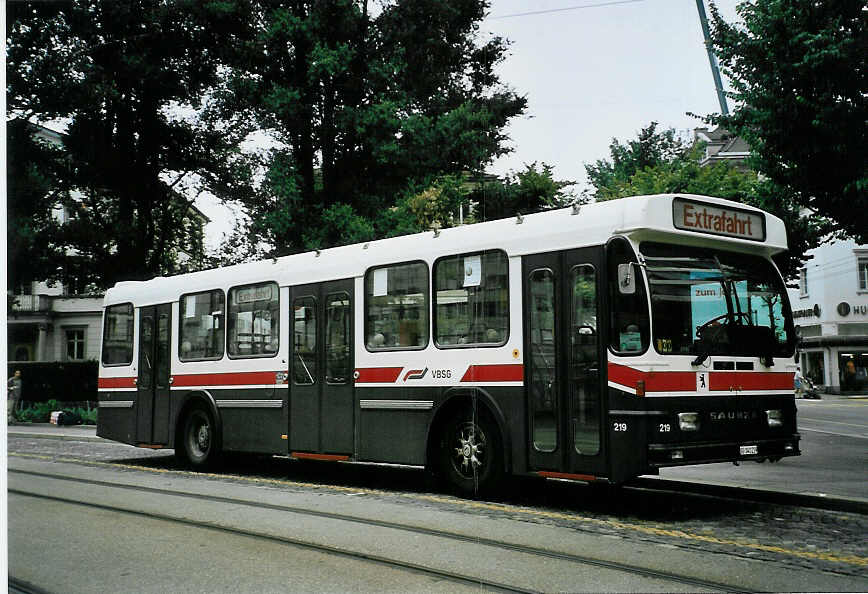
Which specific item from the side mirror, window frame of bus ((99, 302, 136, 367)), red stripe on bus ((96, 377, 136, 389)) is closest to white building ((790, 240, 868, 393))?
window frame of bus ((99, 302, 136, 367))

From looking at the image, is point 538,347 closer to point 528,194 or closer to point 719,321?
point 719,321

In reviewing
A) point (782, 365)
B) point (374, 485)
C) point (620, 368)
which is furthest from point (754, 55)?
point (374, 485)

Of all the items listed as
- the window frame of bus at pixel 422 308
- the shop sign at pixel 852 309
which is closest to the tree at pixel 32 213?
the window frame of bus at pixel 422 308

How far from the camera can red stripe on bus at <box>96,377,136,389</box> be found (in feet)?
52.7

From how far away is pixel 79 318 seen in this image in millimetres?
41000

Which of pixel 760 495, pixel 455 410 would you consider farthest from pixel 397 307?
pixel 760 495

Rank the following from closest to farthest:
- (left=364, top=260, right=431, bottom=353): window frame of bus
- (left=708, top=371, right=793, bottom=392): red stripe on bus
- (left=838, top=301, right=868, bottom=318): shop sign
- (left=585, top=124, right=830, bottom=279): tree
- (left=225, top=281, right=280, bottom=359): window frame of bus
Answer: (left=708, top=371, right=793, bottom=392): red stripe on bus, (left=364, top=260, right=431, bottom=353): window frame of bus, (left=225, top=281, right=280, bottom=359): window frame of bus, (left=585, top=124, right=830, bottom=279): tree, (left=838, top=301, right=868, bottom=318): shop sign

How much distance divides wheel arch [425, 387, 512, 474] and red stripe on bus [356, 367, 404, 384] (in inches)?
33.5

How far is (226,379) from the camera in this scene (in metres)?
14.2

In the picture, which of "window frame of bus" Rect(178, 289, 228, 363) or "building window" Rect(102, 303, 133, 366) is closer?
"window frame of bus" Rect(178, 289, 228, 363)

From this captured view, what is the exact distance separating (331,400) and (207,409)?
10.5 ft

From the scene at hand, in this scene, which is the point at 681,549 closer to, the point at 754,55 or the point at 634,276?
the point at 634,276

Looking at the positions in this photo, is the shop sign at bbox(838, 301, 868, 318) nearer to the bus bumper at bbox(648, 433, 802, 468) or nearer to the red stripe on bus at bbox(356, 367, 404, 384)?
the bus bumper at bbox(648, 433, 802, 468)

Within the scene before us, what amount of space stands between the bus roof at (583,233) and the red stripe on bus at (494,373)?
124 cm
